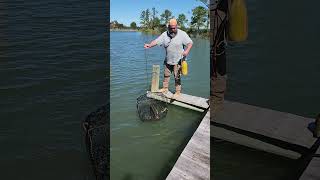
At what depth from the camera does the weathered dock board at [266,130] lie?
640 cm

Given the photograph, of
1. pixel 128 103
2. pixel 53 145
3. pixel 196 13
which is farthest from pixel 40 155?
pixel 196 13

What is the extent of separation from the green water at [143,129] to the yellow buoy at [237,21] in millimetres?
1764

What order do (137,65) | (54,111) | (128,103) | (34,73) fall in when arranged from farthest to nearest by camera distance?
(137,65) → (34,73) → (128,103) → (54,111)

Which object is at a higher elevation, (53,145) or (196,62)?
(196,62)

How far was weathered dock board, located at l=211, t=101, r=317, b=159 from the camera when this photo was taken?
6.40 metres

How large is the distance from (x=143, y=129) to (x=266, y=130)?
9.63ft

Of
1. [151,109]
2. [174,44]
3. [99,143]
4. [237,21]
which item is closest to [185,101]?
[151,109]

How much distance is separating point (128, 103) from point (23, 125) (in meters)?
2.83

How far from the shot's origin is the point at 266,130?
22.0ft

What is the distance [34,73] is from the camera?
1170cm

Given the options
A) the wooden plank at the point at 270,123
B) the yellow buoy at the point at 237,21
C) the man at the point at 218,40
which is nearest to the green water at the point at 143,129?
the wooden plank at the point at 270,123

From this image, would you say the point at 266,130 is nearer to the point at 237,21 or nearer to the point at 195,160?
the point at 195,160

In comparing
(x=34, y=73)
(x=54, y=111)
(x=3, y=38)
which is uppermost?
(x=3, y=38)

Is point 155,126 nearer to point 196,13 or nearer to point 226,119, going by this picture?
point 226,119
